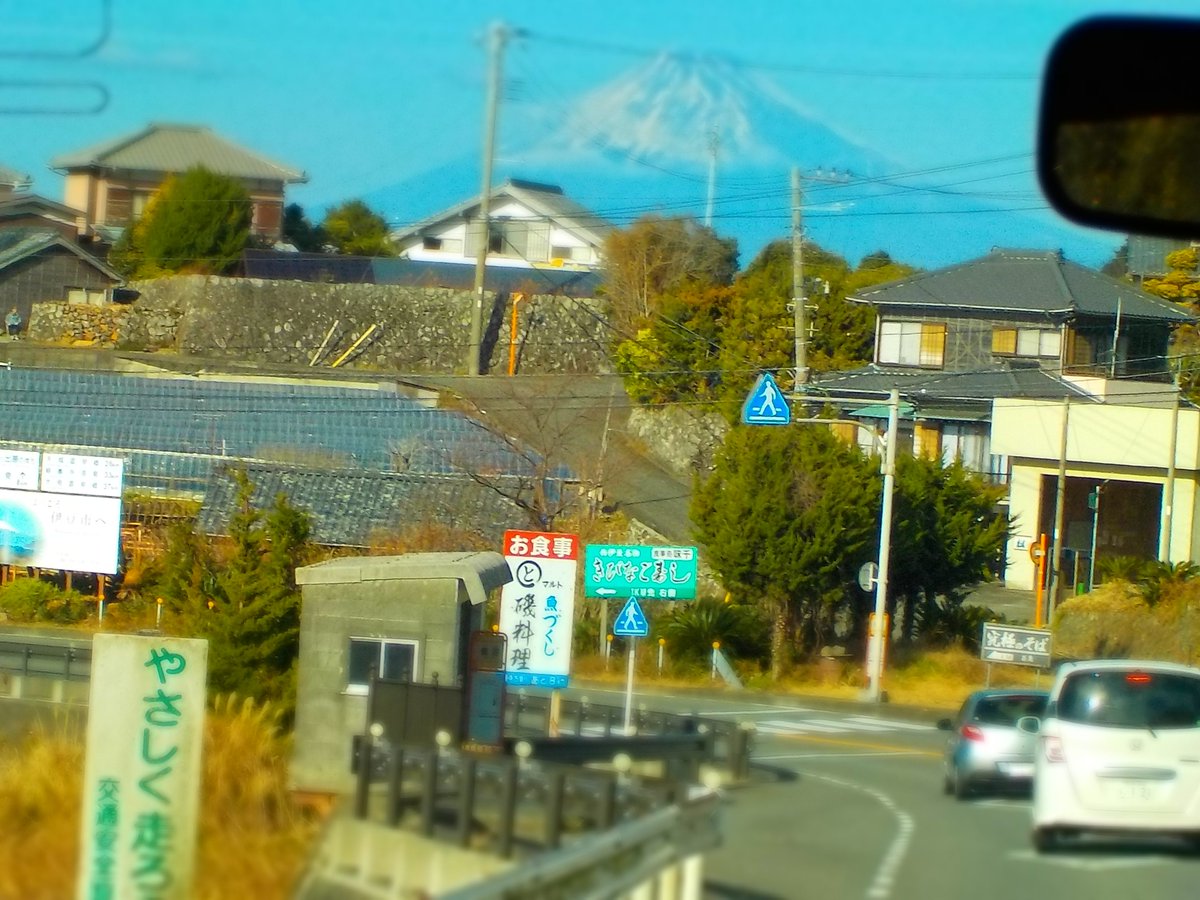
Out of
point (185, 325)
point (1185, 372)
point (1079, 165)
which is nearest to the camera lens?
point (1079, 165)

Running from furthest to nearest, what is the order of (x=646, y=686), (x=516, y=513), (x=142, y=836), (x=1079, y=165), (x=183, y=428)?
(x=183, y=428), (x=516, y=513), (x=646, y=686), (x=142, y=836), (x=1079, y=165)

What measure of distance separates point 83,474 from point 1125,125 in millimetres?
36732

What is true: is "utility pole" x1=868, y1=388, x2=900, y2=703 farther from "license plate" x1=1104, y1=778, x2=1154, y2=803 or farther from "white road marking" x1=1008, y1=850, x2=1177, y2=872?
"white road marking" x1=1008, y1=850, x2=1177, y2=872

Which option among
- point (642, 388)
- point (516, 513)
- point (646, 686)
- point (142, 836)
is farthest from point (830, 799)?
point (642, 388)

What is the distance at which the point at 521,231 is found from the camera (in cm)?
7269

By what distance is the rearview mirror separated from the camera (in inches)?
139

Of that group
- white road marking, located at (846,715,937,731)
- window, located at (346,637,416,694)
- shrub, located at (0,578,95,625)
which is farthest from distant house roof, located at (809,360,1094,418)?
window, located at (346,637,416,694)

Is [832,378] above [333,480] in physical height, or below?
above

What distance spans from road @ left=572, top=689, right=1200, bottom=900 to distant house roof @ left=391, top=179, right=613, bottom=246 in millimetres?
62205

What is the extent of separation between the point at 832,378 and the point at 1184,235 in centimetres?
4228

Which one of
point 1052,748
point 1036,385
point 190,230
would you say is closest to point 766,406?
point 1036,385

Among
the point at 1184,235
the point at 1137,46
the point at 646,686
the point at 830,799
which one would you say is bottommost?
the point at 646,686

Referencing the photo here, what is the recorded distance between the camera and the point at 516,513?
39156 mm

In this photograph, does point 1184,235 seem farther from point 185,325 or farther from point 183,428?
point 185,325
